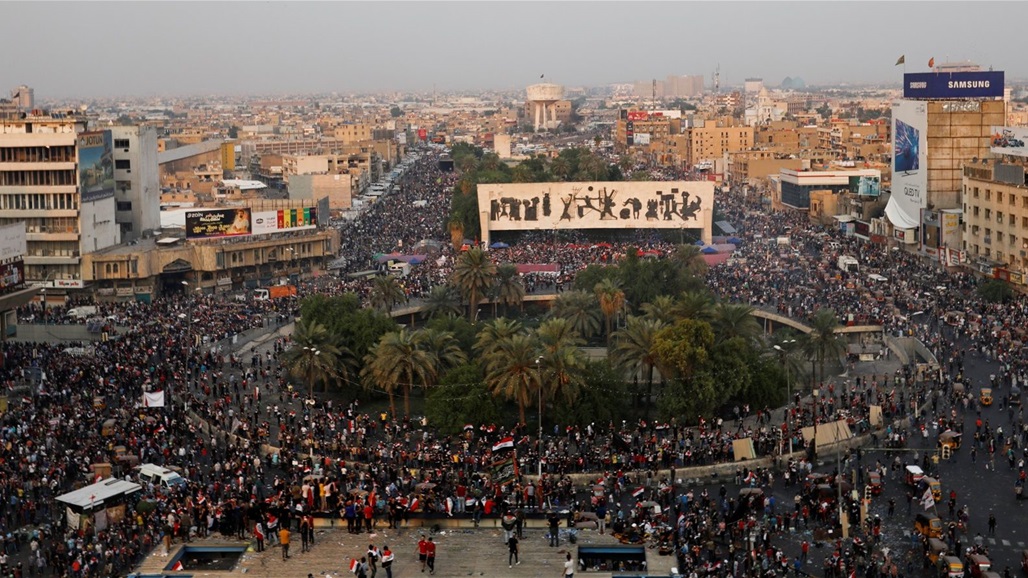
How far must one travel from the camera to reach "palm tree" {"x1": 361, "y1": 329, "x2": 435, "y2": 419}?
44.5 meters

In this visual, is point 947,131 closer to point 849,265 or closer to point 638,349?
point 849,265

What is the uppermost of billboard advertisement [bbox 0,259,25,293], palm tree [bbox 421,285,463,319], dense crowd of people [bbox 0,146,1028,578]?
billboard advertisement [bbox 0,259,25,293]

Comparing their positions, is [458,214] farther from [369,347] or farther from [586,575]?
[586,575]

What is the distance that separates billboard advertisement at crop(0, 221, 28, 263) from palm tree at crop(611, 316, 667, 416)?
86.4ft

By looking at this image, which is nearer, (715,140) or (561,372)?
(561,372)

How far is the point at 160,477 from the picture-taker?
35.9m

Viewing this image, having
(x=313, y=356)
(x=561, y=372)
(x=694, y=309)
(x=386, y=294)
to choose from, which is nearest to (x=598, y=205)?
(x=386, y=294)

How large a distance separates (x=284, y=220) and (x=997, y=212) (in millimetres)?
39034

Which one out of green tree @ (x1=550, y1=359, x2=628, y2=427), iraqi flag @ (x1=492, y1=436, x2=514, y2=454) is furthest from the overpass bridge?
iraqi flag @ (x1=492, y1=436, x2=514, y2=454)

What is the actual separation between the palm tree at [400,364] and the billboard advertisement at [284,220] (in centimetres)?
3134

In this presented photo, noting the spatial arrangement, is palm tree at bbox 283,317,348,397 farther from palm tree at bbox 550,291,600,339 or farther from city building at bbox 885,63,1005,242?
city building at bbox 885,63,1005,242

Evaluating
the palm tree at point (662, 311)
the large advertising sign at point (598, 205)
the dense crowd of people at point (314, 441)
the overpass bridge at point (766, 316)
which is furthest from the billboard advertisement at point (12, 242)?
the large advertising sign at point (598, 205)

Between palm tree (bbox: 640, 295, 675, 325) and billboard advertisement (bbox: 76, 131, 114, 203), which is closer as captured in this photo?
palm tree (bbox: 640, 295, 675, 325)

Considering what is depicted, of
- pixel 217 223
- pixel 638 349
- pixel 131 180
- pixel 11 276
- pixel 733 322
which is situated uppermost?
pixel 131 180
